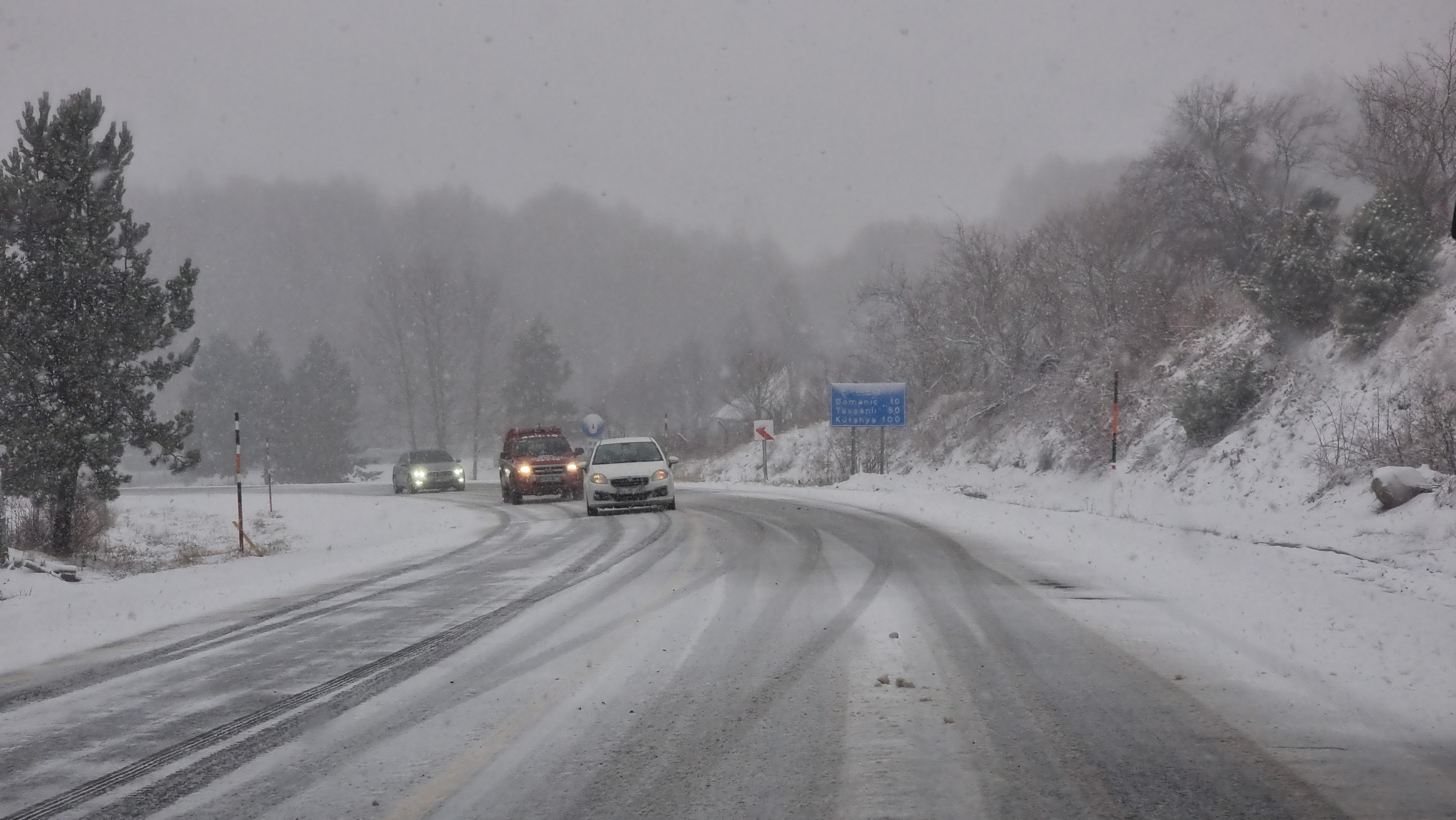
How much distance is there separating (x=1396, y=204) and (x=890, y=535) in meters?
13.1

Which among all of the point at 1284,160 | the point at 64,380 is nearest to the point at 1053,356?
the point at 1284,160

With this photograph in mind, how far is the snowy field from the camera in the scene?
212 inches

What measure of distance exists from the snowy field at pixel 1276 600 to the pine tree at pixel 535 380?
63.6 metres

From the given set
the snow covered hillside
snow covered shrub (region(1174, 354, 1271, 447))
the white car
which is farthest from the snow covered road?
snow covered shrub (region(1174, 354, 1271, 447))

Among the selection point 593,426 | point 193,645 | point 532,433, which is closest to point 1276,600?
point 193,645

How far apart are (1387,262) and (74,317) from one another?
86.4 ft

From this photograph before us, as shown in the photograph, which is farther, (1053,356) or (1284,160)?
(1053,356)

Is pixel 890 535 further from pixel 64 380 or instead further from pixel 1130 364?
pixel 1130 364

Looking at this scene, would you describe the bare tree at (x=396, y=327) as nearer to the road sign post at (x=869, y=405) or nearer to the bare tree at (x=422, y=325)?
the bare tree at (x=422, y=325)

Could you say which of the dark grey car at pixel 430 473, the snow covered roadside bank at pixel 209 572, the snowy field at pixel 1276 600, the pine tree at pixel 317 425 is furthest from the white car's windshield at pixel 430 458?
the pine tree at pixel 317 425

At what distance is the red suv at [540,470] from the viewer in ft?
90.5

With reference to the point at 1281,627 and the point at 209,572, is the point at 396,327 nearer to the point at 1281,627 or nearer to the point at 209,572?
the point at 209,572

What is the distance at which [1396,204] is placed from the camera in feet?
64.6

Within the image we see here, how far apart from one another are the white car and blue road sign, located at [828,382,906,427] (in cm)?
1240
